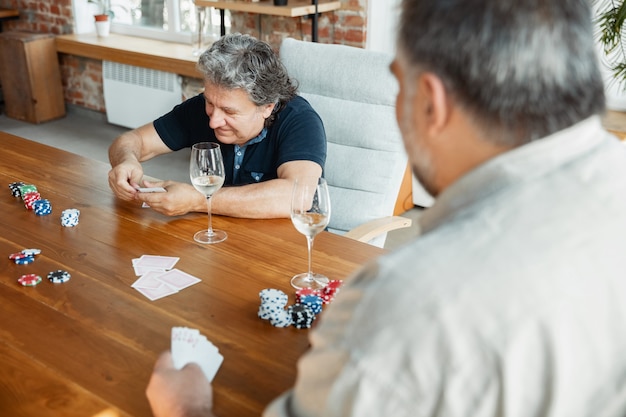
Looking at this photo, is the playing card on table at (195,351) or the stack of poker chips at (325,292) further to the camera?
the stack of poker chips at (325,292)

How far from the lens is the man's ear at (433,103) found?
0.80 m

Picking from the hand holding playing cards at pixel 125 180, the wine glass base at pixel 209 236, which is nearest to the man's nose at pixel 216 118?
the hand holding playing cards at pixel 125 180

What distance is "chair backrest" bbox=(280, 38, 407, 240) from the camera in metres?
2.27

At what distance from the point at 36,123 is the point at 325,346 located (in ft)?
17.5

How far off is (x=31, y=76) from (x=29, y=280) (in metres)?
4.43

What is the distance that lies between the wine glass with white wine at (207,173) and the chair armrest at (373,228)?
414 millimetres

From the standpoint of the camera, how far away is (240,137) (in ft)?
6.91

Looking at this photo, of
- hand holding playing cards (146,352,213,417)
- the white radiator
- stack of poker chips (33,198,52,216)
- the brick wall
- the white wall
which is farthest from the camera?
the white radiator

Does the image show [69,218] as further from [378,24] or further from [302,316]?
[378,24]

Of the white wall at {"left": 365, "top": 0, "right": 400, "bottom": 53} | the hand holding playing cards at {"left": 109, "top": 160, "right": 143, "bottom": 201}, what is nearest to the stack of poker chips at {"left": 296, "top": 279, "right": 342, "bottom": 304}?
the hand holding playing cards at {"left": 109, "top": 160, "right": 143, "bottom": 201}

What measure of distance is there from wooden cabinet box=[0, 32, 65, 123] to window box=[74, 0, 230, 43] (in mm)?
339

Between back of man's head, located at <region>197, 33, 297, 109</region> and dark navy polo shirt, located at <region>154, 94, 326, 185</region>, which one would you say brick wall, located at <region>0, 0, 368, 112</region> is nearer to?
dark navy polo shirt, located at <region>154, 94, 326, 185</region>

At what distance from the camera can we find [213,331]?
Answer: 4.23ft

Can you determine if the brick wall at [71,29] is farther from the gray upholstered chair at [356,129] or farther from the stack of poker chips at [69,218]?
the stack of poker chips at [69,218]
